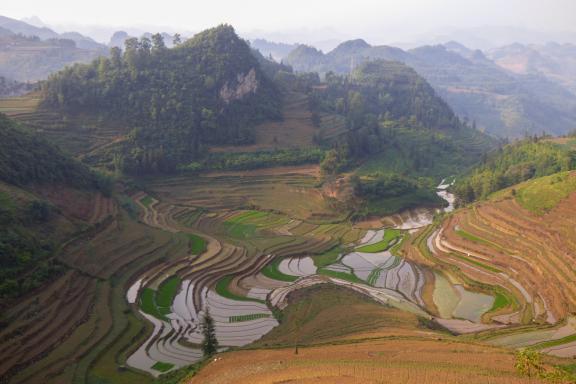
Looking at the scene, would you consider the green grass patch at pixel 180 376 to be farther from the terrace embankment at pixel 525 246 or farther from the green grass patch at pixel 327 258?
the green grass patch at pixel 327 258

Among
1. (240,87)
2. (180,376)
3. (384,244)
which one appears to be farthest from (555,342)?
(240,87)

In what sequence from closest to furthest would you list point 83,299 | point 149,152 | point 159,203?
point 83,299 < point 159,203 < point 149,152

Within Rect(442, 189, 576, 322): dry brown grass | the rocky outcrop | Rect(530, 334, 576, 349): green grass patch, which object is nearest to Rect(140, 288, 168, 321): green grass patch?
Rect(530, 334, 576, 349): green grass patch

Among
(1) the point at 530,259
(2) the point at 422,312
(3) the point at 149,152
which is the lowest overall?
(2) the point at 422,312

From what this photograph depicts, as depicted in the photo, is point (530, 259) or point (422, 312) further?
point (530, 259)

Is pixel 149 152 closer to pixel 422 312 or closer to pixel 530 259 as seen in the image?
pixel 422 312

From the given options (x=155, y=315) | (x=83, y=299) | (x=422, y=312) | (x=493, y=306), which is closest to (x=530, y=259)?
(x=493, y=306)

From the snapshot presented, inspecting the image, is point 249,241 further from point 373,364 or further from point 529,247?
point 373,364

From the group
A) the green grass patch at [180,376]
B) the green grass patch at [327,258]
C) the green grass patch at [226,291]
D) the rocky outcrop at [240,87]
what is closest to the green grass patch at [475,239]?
the green grass patch at [327,258]
